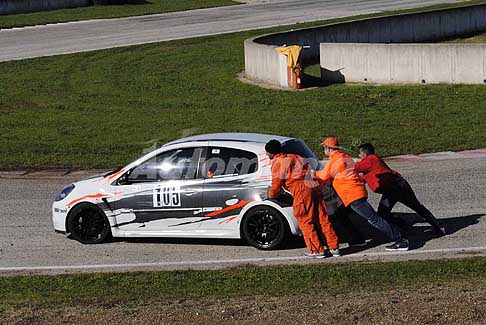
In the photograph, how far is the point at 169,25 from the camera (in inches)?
1977

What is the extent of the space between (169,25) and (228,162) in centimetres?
3694

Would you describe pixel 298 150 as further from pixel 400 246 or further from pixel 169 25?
pixel 169 25

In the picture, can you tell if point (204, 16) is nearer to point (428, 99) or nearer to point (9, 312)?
point (428, 99)

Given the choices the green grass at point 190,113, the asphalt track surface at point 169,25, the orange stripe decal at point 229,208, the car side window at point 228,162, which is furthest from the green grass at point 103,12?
the orange stripe decal at point 229,208

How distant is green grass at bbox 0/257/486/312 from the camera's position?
11711mm

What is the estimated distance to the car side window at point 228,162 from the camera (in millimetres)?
13891

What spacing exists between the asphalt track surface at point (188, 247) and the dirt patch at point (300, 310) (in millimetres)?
2074

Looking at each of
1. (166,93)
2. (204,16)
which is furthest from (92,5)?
(166,93)

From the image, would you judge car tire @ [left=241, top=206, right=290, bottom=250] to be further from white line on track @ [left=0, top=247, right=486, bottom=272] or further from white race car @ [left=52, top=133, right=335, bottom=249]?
white line on track @ [left=0, top=247, right=486, bottom=272]

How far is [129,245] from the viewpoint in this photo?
48.1 ft

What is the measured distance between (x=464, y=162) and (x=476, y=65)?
8.30 metres

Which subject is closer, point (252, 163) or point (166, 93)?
point (252, 163)

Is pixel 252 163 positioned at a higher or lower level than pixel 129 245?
higher

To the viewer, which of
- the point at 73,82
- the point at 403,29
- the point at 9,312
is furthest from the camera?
the point at 403,29
